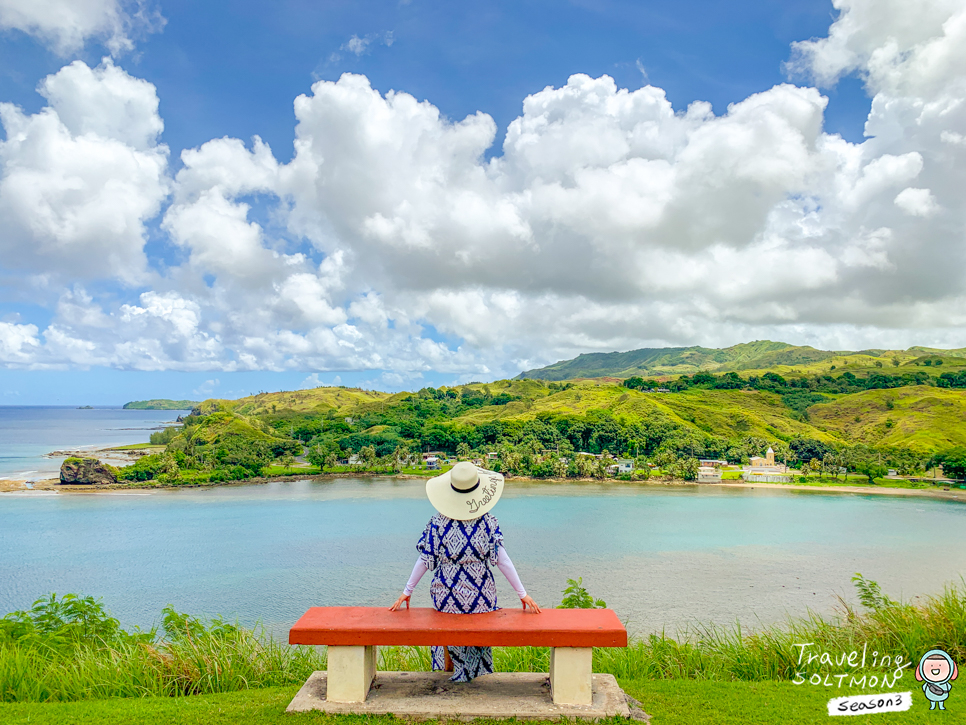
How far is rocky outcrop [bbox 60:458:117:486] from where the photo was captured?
57500mm

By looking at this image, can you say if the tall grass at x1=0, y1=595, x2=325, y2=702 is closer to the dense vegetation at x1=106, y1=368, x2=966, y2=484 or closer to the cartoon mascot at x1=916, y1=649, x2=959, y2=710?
the cartoon mascot at x1=916, y1=649, x2=959, y2=710

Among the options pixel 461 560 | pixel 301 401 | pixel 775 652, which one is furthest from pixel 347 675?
pixel 301 401

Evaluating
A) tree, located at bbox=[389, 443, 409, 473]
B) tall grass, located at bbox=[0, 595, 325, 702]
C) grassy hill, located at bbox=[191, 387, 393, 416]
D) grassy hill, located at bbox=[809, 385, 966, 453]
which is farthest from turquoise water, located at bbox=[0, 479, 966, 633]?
grassy hill, located at bbox=[191, 387, 393, 416]

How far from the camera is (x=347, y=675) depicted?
4.53 metres

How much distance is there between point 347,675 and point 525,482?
Result: 63.0 metres

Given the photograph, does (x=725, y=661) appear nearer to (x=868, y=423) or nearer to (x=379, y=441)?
(x=379, y=441)

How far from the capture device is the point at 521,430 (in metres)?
85.4

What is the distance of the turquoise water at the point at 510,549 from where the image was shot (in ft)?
76.6

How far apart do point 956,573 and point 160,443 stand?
376ft

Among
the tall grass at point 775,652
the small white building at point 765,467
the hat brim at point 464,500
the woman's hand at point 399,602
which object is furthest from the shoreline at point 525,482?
the hat brim at point 464,500

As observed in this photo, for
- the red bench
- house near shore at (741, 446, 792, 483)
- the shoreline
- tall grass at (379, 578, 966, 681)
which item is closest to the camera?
the red bench

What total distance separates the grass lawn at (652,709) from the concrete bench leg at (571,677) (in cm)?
54

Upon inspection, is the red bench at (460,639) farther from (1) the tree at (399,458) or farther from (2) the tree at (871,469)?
(2) the tree at (871,469)

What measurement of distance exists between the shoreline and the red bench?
61712mm
